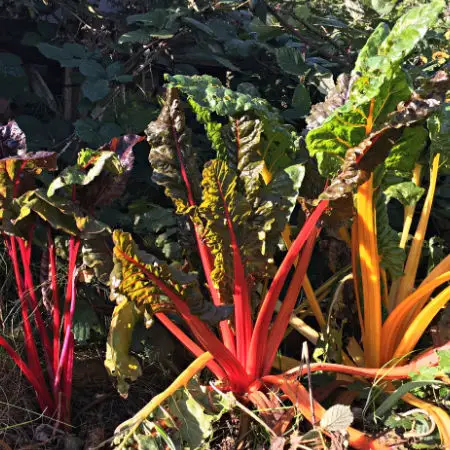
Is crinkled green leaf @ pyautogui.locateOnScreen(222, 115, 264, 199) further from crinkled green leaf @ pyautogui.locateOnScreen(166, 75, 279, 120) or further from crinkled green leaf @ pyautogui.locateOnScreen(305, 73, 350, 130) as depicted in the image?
crinkled green leaf @ pyautogui.locateOnScreen(305, 73, 350, 130)

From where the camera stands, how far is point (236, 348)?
1.64 meters

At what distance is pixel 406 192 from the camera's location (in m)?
1.76

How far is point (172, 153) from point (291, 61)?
0.77 meters

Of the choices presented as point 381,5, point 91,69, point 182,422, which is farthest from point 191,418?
point 381,5

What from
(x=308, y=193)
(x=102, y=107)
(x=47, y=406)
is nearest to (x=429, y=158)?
(x=308, y=193)

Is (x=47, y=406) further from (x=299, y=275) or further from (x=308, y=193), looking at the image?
(x=308, y=193)


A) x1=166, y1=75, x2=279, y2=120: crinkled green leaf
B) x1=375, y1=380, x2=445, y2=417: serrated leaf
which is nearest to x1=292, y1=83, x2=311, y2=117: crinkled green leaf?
x1=166, y1=75, x2=279, y2=120: crinkled green leaf

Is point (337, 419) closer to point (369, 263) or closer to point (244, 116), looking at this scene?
point (369, 263)

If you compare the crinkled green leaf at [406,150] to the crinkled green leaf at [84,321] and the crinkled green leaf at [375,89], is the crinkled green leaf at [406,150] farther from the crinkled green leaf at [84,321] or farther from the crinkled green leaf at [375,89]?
the crinkled green leaf at [84,321]

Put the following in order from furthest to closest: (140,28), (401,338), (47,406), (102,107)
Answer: (140,28), (102,107), (401,338), (47,406)

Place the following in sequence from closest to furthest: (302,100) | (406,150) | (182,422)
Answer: (182,422) → (406,150) → (302,100)

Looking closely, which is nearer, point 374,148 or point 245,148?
point 374,148

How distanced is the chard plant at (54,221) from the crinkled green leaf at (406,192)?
2.39 feet

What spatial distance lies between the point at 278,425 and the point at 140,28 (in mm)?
1412
